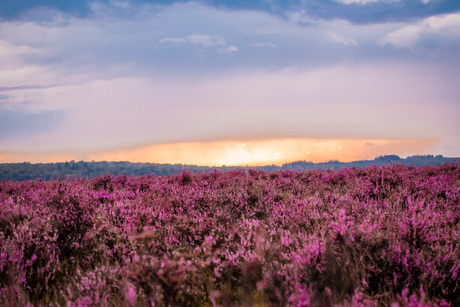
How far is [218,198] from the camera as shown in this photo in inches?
250

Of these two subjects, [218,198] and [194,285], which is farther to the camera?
[218,198]

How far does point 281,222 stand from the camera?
467 cm

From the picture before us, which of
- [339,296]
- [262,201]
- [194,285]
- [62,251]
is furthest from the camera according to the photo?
[262,201]

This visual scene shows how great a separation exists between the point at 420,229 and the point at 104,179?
9.53m

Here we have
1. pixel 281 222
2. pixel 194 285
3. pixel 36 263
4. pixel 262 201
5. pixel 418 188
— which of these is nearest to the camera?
pixel 194 285

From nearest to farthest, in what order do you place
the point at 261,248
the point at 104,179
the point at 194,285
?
the point at 194,285
the point at 261,248
the point at 104,179

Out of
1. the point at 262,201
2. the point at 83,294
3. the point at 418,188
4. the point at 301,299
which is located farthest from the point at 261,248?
the point at 418,188

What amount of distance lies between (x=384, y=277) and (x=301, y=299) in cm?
116

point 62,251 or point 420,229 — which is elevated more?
point 420,229

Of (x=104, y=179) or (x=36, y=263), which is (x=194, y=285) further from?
(x=104, y=179)

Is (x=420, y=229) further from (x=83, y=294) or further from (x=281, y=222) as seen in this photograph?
(x=83, y=294)

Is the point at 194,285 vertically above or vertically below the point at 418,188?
below

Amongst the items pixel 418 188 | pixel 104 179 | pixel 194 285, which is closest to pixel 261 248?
pixel 194 285

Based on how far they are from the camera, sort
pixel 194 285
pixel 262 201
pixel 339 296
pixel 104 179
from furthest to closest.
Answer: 1. pixel 104 179
2. pixel 262 201
3. pixel 194 285
4. pixel 339 296
